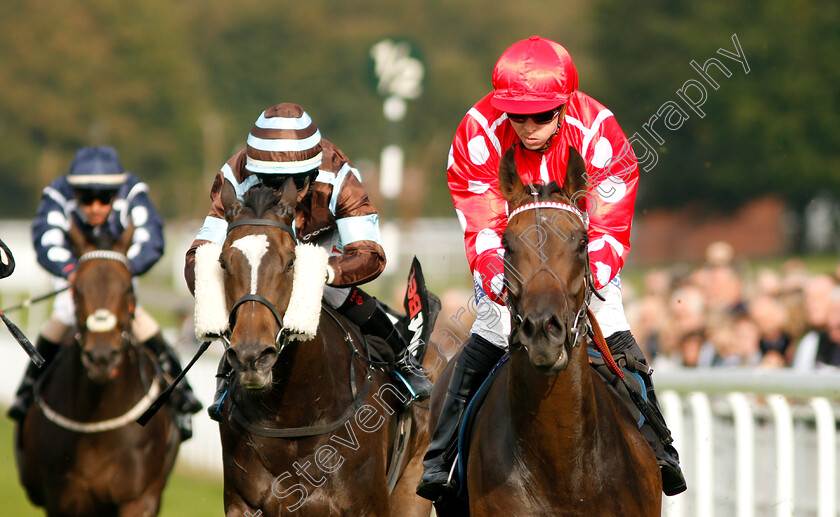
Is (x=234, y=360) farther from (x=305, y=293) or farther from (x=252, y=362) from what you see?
(x=305, y=293)

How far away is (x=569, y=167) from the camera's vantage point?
12.6 ft

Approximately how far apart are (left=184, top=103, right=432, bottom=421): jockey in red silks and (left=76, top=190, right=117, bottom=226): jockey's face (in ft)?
6.20

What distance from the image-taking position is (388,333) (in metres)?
5.55

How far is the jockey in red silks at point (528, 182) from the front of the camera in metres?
4.09

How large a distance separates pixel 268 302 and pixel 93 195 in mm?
3021

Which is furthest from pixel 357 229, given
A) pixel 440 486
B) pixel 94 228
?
pixel 94 228

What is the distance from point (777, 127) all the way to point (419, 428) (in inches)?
1109

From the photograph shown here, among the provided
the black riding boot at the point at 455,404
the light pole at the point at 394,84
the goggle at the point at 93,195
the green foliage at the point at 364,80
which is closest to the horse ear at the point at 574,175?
the black riding boot at the point at 455,404

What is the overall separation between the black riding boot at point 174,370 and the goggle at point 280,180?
229cm

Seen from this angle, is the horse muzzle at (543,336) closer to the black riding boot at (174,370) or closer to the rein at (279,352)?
the rein at (279,352)

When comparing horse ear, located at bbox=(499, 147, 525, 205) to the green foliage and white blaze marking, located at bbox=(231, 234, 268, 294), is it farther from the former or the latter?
the green foliage

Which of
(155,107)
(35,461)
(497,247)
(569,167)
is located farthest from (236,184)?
(155,107)

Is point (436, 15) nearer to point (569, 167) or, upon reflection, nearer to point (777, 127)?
point (777, 127)

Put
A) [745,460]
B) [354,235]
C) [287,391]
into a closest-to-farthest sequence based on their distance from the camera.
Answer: [287,391] < [354,235] < [745,460]
